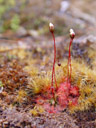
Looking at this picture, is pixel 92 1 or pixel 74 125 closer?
pixel 74 125

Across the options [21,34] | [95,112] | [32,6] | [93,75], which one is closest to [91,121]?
[95,112]

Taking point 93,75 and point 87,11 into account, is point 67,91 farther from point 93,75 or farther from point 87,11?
point 87,11

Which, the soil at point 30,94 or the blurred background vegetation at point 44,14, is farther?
the blurred background vegetation at point 44,14

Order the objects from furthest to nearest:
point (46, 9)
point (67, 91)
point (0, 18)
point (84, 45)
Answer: point (46, 9), point (0, 18), point (84, 45), point (67, 91)

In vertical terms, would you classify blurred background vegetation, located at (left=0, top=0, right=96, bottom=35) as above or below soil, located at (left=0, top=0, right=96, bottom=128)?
above

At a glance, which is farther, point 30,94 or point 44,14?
point 44,14

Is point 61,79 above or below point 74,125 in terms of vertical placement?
above

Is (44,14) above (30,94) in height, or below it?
above

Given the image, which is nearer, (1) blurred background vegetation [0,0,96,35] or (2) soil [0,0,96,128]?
(2) soil [0,0,96,128]

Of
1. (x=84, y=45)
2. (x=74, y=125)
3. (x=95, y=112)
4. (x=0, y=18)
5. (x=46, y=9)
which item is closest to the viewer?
(x=74, y=125)

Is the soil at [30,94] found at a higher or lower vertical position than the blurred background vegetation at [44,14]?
lower

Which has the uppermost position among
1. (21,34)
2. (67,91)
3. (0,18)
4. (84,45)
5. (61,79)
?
(0,18)
